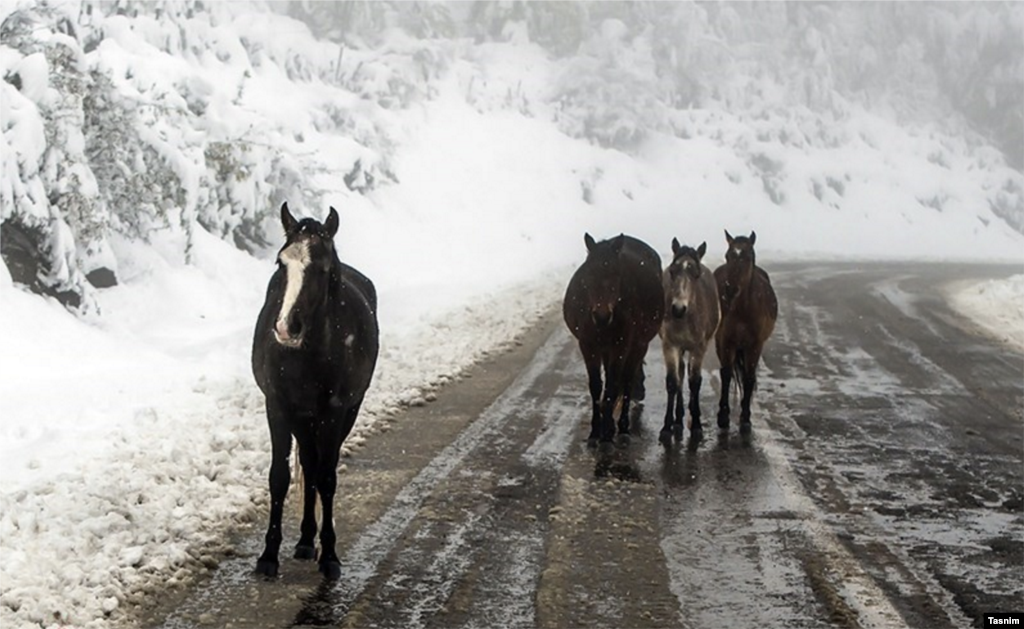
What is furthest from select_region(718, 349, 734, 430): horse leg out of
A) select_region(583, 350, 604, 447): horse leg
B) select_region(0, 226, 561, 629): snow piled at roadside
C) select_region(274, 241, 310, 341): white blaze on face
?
select_region(274, 241, 310, 341): white blaze on face

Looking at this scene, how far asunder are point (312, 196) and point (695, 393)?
17.7 m

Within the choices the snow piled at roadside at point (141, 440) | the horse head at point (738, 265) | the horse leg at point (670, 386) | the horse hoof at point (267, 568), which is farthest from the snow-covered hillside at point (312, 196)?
the horse head at point (738, 265)

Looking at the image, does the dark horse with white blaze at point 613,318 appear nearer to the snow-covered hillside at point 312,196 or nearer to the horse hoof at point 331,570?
the snow-covered hillside at point 312,196

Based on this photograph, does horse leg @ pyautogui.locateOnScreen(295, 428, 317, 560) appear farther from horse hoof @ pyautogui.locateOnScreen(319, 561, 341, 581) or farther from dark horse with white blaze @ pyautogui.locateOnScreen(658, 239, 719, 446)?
dark horse with white blaze @ pyautogui.locateOnScreen(658, 239, 719, 446)

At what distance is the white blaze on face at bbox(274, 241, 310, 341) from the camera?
570cm

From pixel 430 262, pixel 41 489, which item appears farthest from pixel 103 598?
pixel 430 262

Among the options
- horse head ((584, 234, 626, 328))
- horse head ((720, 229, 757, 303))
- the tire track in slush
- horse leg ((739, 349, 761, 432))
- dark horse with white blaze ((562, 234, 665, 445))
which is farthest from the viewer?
horse head ((720, 229, 757, 303))

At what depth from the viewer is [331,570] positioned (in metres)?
6.15

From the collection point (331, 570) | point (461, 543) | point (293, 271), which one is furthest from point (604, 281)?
point (293, 271)

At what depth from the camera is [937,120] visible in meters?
73.7

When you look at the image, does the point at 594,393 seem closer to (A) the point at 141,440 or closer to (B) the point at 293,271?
(A) the point at 141,440

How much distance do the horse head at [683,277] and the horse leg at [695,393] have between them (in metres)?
0.67

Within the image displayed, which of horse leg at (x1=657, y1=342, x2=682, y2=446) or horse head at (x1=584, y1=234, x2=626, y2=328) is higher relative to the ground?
horse head at (x1=584, y1=234, x2=626, y2=328)

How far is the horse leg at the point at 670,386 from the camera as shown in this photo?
10398 millimetres
